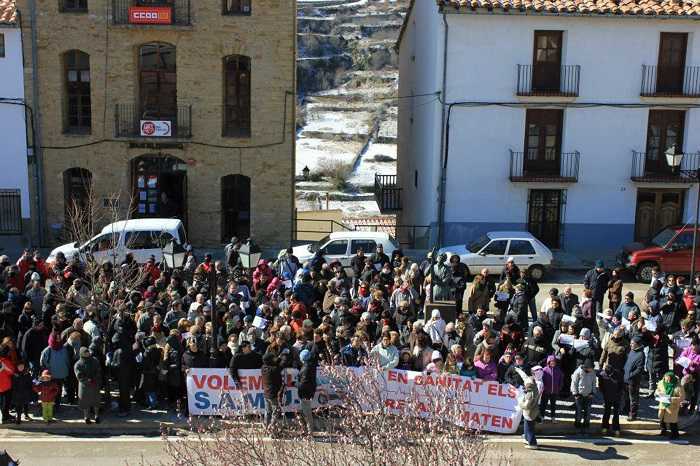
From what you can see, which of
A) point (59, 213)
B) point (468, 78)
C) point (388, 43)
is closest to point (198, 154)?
point (59, 213)

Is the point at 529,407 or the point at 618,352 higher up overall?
the point at 618,352

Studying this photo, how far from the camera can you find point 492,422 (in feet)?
44.6

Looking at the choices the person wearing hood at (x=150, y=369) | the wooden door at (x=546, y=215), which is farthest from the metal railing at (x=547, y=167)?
the person wearing hood at (x=150, y=369)

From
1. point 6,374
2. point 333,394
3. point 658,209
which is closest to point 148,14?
point 6,374

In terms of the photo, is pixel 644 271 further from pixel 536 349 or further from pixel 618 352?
pixel 536 349

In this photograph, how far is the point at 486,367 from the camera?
1353 centimetres

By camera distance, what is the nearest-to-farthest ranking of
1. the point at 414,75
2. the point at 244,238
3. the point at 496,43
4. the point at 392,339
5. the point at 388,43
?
the point at 392,339, the point at 496,43, the point at 244,238, the point at 414,75, the point at 388,43

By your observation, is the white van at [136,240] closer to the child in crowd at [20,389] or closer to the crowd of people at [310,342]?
the crowd of people at [310,342]

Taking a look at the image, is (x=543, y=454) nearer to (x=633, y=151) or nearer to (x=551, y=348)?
(x=551, y=348)

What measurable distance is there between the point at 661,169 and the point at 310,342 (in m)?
16.9

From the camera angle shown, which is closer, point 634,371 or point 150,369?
point 634,371

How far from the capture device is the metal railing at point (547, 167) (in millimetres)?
25797

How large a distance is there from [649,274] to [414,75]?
12.7m

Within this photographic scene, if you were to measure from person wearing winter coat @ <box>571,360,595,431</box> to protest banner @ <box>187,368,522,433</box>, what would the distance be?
3.18 feet
